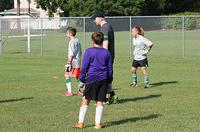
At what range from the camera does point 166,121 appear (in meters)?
10.0

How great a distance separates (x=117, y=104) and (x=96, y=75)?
2.96m

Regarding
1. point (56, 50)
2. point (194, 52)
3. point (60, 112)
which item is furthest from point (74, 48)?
point (56, 50)

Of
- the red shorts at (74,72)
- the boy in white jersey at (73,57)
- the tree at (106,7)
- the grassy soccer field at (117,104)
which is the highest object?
the tree at (106,7)

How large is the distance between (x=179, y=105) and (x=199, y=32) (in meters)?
25.1

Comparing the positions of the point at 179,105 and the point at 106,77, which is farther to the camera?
the point at 179,105

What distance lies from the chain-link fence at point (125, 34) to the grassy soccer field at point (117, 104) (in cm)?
953

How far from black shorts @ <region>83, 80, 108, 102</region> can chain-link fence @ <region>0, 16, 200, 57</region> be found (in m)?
20.2

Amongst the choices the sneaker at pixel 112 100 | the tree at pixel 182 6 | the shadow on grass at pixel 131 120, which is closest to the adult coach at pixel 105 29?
the sneaker at pixel 112 100

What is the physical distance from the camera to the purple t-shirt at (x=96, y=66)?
936 cm

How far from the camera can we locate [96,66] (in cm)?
939

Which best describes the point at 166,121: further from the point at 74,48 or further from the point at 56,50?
the point at 56,50

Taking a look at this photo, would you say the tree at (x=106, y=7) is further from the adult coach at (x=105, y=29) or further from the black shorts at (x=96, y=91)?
the black shorts at (x=96, y=91)

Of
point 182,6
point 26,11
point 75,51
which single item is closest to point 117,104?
point 75,51

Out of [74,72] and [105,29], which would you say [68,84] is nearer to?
[74,72]
